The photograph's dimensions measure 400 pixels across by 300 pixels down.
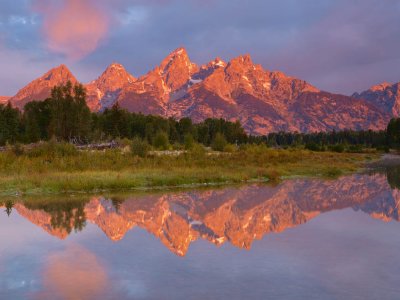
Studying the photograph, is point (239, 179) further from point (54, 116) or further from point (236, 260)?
point (54, 116)

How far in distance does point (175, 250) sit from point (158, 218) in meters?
5.30

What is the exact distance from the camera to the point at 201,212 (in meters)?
19.9

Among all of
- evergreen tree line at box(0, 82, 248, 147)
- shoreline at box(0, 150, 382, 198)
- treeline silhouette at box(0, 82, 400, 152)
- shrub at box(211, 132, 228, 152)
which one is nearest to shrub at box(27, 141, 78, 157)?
treeline silhouette at box(0, 82, 400, 152)

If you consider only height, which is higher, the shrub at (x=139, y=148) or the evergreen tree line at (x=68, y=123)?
the evergreen tree line at (x=68, y=123)

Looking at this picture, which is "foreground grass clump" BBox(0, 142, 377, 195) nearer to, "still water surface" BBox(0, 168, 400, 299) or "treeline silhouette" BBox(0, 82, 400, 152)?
"still water surface" BBox(0, 168, 400, 299)

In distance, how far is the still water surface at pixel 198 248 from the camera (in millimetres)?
9539

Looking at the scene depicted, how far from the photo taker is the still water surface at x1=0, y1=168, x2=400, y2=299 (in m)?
9.54

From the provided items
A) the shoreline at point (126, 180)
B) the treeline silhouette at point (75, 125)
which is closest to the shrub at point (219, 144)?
the treeline silhouette at point (75, 125)

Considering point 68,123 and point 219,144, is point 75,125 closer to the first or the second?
point 68,123

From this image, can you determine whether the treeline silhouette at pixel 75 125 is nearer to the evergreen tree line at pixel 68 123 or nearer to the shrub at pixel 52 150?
the evergreen tree line at pixel 68 123

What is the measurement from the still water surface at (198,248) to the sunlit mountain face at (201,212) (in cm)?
5

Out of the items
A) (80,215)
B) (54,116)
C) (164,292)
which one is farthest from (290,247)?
(54,116)

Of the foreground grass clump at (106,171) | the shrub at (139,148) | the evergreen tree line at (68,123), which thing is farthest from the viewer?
the evergreen tree line at (68,123)

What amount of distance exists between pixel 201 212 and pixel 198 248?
6.64m
